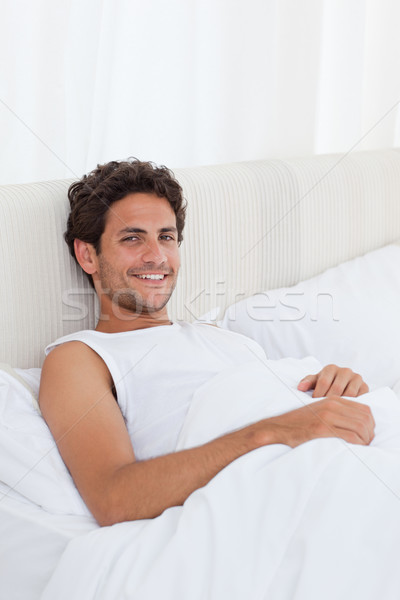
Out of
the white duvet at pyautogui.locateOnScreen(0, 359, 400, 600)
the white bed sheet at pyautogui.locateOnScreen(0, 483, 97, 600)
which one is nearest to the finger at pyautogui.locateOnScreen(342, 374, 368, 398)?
the white duvet at pyautogui.locateOnScreen(0, 359, 400, 600)

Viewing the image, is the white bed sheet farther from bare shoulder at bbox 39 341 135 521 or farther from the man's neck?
the man's neck

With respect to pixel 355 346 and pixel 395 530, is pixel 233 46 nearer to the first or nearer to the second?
pixel 355 346

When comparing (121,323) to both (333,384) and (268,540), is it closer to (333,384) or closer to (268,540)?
(333,384)

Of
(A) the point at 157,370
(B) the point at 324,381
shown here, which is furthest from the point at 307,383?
(A) the point at 157,370

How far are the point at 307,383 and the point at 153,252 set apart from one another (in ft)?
1.30

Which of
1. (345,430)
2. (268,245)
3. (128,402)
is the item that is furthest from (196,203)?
(345,430)

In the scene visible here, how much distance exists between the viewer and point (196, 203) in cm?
151

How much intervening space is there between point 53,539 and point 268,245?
0.97 m

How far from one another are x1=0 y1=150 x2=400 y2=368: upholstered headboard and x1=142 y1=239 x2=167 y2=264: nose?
0.48 feet

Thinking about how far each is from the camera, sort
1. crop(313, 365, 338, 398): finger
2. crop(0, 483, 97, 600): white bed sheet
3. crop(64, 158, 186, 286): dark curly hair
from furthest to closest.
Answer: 1. crop(64, 158, 186, 286): dark curly hair
2. crop(313, 365, 338, 398): finger
3. crop(0, 483, 97, 600): white bed sheet

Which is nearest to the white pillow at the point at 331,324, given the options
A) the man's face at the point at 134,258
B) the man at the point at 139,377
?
the man at the point at 139,377

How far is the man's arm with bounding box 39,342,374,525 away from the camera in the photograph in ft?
3.00

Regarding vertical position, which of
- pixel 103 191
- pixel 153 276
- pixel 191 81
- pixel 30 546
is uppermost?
pixel 191 81

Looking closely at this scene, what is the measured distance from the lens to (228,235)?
1.57 metres
